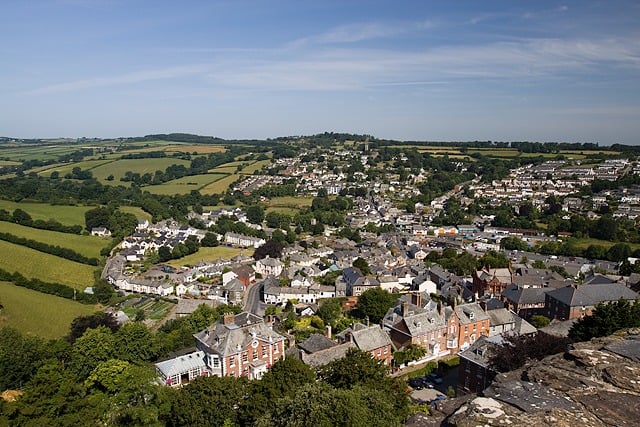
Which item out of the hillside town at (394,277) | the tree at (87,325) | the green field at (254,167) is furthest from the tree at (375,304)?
the green field at (254,167)

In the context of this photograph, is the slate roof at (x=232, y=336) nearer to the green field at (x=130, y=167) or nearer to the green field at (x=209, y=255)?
the green field at (x=209, y=255)

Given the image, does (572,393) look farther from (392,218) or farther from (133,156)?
(133,156)

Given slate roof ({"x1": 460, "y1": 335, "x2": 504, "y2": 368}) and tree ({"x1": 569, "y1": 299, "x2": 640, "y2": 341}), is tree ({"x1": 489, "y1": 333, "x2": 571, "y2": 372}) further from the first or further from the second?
tree ({"x1": 569, "y1": 299, "x2": 640, "y2": 341})

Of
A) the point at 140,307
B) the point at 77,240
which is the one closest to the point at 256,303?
the point at 140,307

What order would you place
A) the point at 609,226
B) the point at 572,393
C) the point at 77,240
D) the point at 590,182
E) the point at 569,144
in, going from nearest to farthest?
the point at 572,393 → the point at 77,240 → the point at 609,226 → the point at 590,182 → the point at 569,144

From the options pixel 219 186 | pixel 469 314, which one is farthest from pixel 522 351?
pixel 219 186

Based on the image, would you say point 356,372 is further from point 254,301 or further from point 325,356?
point 254,301

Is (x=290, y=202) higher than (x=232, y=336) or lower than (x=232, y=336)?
lower
